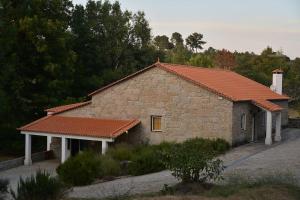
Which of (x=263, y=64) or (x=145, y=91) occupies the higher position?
(x=263, y=64)

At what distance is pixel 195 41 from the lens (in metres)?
110

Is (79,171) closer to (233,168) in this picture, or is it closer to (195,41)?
(233,168)

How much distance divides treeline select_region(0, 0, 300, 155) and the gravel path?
16.5 m

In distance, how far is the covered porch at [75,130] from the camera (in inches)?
1203

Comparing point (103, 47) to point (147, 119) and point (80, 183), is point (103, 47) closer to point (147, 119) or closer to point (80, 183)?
point (147, 119)

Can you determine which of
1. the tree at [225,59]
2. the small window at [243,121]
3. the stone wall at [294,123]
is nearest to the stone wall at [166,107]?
the small window at [243,121]

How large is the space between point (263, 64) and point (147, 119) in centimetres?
4142

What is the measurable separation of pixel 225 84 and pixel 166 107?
5.22m

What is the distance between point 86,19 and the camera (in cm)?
5469

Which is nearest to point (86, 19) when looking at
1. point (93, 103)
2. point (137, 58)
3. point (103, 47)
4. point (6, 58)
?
point (103, 47)

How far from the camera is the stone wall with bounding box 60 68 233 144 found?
3023 cm

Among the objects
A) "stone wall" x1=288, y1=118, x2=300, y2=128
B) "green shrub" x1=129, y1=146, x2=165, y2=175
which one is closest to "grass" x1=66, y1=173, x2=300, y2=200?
"green shrub" x1=129, y1=146, x2=165, y2=175

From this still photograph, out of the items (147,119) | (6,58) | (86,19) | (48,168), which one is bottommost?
(48,168)

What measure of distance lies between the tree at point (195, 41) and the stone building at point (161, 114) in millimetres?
74362
